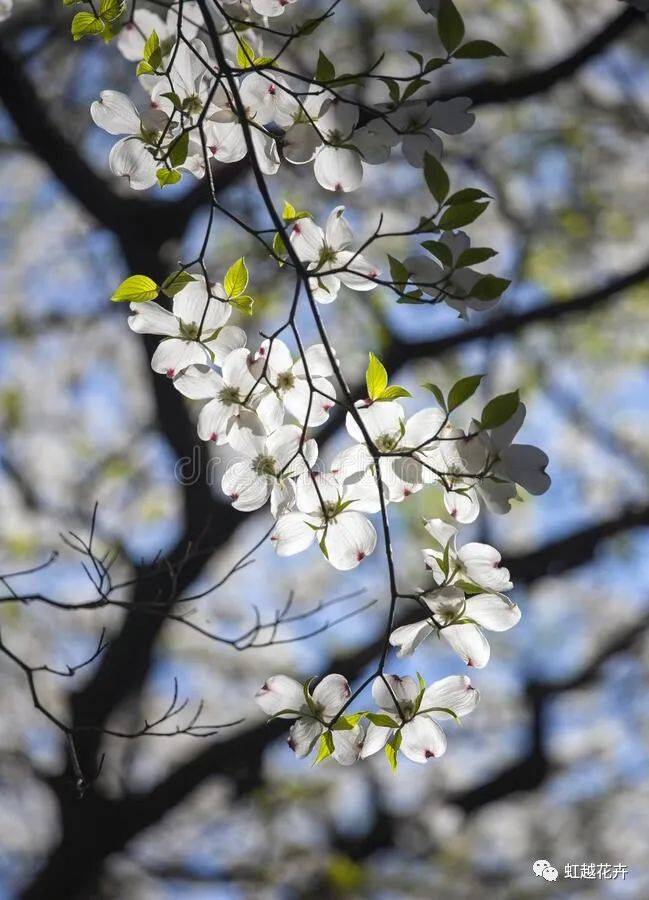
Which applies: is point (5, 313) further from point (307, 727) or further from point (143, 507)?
point (307, 727)

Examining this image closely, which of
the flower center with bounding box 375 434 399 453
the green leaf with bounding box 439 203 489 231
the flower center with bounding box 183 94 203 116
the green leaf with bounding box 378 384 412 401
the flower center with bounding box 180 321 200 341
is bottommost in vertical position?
the flower center with bounding box 375 434 399 453

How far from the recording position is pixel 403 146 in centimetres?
60

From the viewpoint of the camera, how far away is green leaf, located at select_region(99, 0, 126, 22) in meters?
0.67

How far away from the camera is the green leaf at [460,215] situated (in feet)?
1.80

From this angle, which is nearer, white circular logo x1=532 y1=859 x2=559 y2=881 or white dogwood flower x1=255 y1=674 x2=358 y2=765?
white dogwood flower x1=255 y1=674 x2=358 y2=765

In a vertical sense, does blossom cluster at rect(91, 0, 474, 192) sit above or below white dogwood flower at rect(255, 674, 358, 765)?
above

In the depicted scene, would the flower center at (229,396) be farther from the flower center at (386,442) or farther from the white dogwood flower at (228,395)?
the flower center at (386,442)

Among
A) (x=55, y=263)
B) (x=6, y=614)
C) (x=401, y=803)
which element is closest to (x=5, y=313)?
(x=55, y=263)

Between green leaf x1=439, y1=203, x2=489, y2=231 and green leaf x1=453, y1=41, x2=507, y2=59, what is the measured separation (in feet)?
0.35

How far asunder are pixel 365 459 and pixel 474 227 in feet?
8.71

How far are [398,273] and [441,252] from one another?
0.04 metres

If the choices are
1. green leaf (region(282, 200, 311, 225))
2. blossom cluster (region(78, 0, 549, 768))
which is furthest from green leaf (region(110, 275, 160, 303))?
green leaf (region(282, 200, 311, 225))

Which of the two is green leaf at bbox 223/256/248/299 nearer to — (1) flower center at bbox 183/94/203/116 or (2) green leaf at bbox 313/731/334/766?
(1) flower center at bbox 183/94/203/116

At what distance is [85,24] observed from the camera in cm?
68
